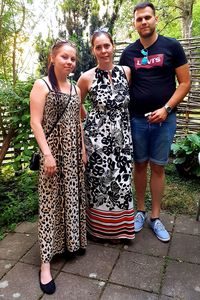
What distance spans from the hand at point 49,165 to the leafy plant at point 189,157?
259 centimetres

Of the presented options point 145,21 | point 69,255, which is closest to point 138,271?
point 69,255

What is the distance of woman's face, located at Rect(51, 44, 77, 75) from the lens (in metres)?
2.13

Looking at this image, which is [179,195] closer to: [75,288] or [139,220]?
[139,220]

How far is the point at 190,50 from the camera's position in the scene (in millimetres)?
5285

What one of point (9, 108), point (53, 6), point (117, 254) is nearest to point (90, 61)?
point (53, 6)

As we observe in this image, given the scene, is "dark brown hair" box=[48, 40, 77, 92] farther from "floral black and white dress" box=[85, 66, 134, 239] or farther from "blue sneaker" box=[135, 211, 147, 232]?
"blue sneaker" box=[135, 211, 147, 232]

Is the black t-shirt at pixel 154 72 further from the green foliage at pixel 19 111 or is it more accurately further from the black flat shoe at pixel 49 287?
the black flat shoe at pixel 49 287

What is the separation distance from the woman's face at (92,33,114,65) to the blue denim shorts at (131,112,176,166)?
0.61 meters

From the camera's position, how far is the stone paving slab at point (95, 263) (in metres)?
2.39

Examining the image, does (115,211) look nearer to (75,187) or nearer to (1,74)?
(75,187)

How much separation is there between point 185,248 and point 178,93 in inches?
54.0

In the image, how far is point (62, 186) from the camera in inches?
91.6

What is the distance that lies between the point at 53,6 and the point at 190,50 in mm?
2448

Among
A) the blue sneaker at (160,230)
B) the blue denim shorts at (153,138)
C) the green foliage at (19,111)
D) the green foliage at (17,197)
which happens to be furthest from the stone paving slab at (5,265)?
the blue denim shorts at (153,138)
